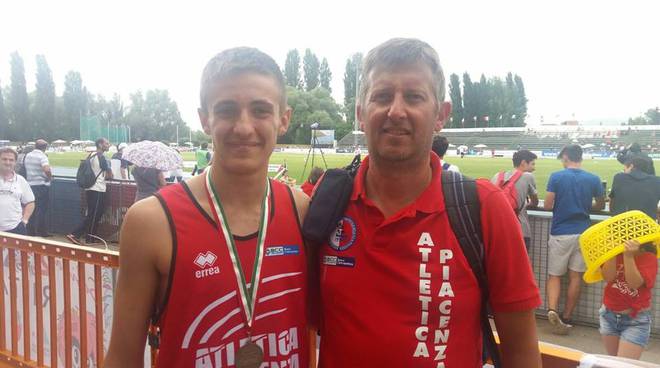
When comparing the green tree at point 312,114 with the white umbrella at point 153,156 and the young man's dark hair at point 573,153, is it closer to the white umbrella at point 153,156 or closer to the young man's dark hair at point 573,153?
the white umbrella at point 153,156

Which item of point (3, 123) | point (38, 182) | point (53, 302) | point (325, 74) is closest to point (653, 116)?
point (325, 74)

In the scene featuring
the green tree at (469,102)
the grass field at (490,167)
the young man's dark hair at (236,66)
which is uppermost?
the green tree at (469,102)

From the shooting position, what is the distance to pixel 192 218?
63.9 inches

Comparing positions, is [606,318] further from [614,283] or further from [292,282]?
[292,282]

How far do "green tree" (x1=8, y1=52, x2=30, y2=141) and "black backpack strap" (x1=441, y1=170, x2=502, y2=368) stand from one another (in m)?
79.3

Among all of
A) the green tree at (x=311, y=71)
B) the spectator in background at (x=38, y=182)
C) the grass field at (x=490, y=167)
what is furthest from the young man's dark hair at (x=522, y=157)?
the green tree at (x=311, y=71)

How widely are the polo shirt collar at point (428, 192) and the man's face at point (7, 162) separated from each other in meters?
6.03

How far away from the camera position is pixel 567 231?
221 inches

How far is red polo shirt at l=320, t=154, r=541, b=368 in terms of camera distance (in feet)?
5.03

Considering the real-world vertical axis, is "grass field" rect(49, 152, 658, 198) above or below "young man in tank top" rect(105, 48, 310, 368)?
below

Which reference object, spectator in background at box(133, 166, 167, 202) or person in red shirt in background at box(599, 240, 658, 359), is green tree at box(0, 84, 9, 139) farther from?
person in red shirt in background at box(599, 240, 658, 359)

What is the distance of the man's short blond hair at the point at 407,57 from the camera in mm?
1598

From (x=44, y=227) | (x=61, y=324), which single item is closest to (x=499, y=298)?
(x=61, y=324)

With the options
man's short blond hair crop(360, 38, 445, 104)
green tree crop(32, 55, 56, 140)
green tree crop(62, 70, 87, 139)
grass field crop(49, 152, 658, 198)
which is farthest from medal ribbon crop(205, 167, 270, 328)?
→ green tree crop(32, 55, 56, 140)
